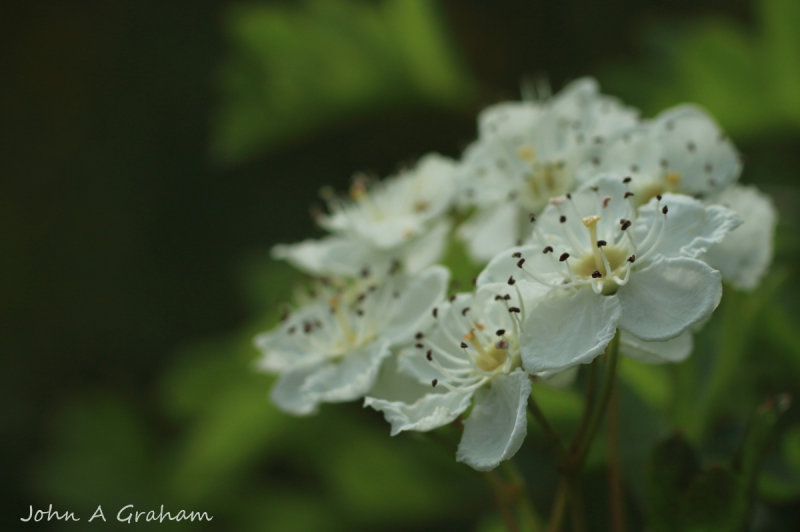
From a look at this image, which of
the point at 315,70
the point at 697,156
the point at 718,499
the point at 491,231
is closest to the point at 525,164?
the point at 491,231

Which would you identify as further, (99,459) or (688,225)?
(99,459)

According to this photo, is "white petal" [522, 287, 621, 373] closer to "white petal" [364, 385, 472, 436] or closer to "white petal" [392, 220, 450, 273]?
"white petal" [364, 385, 472, 436]

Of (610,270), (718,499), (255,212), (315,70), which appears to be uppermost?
(255,212)

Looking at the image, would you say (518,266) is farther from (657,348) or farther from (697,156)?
(697,156)

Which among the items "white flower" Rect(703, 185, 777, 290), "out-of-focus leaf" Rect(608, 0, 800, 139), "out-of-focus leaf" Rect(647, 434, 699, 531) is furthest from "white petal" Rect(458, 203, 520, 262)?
"out-of-focus leaf" Rect(608, 0, 800, 139)

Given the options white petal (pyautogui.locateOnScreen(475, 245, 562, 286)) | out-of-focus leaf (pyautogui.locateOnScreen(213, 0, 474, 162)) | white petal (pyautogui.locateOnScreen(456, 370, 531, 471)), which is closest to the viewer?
white petal (pyautogui.locateOnScreen(456, 370, 531, 471))

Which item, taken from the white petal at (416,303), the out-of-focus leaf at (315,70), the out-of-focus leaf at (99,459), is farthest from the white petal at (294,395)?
the out-of-focus leaf at (99,459)

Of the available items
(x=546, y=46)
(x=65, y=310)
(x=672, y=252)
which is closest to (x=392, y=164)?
(x=546, y=46)
